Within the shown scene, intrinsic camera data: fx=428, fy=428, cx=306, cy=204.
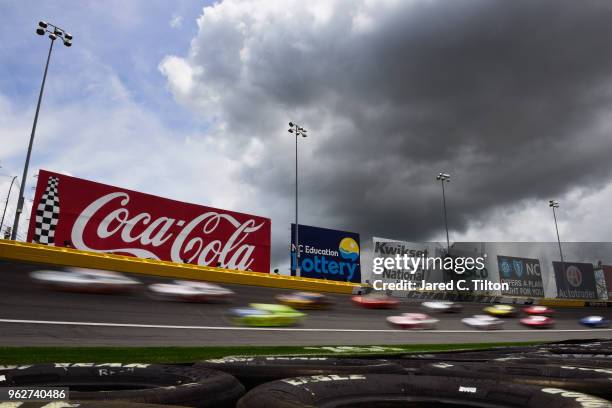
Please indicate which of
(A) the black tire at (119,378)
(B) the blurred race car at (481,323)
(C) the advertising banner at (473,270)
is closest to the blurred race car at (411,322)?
(B) the blurred race car at (481,323)

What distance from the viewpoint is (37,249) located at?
1606 cm

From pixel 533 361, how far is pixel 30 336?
27.1 ft

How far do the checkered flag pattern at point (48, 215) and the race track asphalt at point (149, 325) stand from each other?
496 centimetres

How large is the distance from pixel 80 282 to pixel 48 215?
8.63m

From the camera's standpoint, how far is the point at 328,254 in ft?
119

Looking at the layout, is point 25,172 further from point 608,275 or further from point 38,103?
point 608,275

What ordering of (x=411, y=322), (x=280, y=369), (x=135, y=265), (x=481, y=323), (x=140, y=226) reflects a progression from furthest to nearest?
(x=140, y=226) < (x=135, y=265) < (x=481, y=323) < (x=411, y=322) < (x=280, y=369)

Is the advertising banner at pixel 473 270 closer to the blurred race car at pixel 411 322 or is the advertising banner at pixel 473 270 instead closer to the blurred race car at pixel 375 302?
the blurred race car at pixel 375 302

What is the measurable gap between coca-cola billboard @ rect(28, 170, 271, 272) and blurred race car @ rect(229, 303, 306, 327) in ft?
38.1

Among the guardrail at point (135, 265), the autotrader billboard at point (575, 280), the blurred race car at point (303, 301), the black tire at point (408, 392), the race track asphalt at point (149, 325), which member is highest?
the autotrader billboard at point (575, 280)

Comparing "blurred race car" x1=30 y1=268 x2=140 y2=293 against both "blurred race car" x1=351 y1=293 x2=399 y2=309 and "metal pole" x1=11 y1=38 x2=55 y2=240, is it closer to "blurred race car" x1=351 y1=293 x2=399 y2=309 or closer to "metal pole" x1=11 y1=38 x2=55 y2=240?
"metal pole" x1=11 y1=38 x2=55 y2=240

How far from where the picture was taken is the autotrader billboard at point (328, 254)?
34.8 m

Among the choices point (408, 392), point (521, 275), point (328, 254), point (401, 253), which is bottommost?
point (408, 392)

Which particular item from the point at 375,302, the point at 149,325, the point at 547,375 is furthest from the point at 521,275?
the point at 547,375
